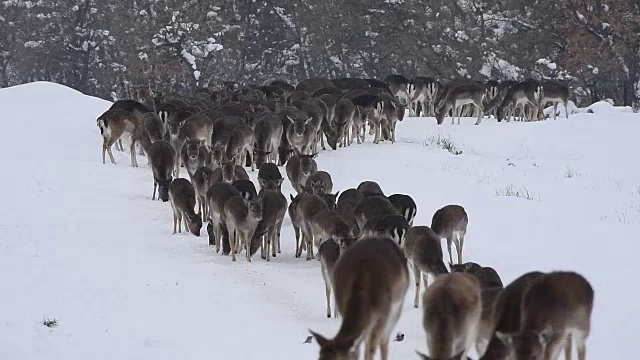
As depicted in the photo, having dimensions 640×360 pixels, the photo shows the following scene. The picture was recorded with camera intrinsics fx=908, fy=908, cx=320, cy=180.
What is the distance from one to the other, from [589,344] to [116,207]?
899cm

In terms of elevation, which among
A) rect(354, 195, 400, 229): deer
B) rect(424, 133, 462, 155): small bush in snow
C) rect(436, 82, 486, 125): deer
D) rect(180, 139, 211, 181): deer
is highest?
rect(436, 82, 486, 125): deer

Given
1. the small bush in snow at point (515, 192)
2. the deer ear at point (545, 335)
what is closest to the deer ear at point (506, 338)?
the deer ear at point (545, 335)

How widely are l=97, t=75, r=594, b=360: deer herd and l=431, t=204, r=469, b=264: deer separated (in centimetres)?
2

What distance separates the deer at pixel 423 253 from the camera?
34.3ft

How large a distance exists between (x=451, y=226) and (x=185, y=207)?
14.6ft

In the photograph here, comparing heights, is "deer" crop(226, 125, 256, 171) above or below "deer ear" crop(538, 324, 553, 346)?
above

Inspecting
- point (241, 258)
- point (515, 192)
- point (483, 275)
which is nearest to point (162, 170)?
point (241, 258)

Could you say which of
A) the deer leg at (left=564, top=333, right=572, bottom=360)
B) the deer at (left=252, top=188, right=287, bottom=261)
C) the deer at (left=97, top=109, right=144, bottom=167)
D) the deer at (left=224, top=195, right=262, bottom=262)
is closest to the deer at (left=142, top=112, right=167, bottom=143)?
the deer at (left=97, top=109, right=144, bottom=167)

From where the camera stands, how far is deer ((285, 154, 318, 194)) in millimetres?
16484

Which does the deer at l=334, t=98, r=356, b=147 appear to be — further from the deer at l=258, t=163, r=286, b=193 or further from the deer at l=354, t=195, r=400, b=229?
the deer at l=354, t=195, r=400, b=229

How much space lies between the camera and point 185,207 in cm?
1438

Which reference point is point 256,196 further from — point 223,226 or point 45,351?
point 45,351

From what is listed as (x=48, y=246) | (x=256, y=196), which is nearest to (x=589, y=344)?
(x=256, y=196)

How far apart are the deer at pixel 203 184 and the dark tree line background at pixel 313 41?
28.2 m
